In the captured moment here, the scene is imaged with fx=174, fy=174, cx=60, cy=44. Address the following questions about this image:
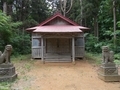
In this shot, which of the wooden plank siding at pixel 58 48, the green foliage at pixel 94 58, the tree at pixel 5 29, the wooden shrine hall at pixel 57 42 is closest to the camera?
the wooden shrine hall at pixel 57 42

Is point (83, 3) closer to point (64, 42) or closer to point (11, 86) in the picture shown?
point (64, 42)

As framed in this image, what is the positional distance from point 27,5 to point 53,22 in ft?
33.8

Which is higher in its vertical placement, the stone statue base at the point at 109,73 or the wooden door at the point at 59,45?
the wooden door at the point at 59,45

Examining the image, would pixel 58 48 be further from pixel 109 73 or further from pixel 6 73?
pixel 6 73

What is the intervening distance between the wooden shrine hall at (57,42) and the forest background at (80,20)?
3.18 meters

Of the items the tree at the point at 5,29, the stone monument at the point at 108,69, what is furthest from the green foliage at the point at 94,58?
the tree at the point at 5,29

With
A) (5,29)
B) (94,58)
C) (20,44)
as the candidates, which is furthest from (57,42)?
(20,44)

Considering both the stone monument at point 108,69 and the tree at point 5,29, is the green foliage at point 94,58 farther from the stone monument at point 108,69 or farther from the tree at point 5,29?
the tree at point 5,29

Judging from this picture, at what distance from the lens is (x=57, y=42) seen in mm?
15344

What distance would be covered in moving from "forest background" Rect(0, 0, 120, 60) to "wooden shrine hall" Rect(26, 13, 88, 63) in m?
3.18

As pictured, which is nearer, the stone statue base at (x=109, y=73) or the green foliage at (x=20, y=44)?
the stone statue base at (x=109, y=73)

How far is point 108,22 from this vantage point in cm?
2130

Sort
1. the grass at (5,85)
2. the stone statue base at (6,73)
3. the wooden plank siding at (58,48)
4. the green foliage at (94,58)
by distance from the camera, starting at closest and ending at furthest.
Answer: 1. the grass at (5,85)
2. the stone statue base at (6,73)
3. the green foliage at (94,58)
4. the wooden plank siding at (58,48)

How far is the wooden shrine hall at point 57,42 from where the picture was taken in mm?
14148
